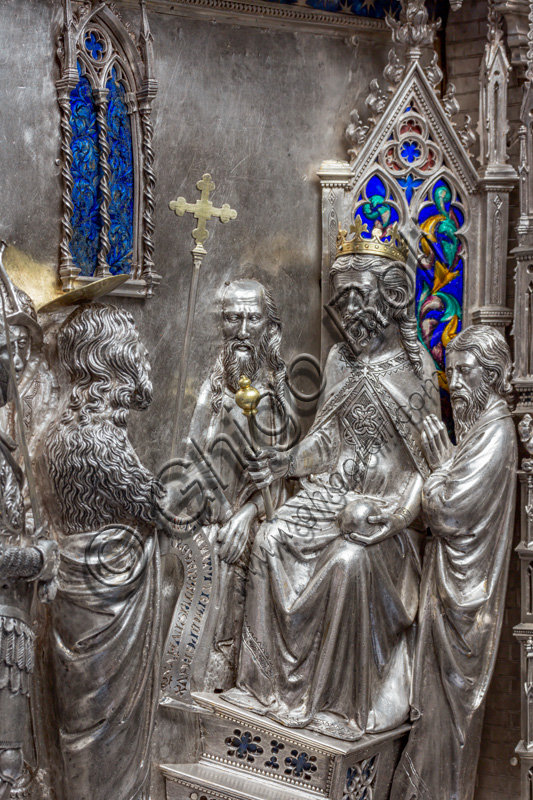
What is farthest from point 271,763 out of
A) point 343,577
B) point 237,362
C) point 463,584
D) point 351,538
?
point 237,362

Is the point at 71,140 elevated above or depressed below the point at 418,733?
above

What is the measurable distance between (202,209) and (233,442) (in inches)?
41.7

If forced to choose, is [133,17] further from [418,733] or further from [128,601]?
[418,733]

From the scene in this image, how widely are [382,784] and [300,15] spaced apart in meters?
3.59

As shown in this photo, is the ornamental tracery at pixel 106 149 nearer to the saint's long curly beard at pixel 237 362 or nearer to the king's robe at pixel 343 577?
the saint's long curly beard at pixel 237 362

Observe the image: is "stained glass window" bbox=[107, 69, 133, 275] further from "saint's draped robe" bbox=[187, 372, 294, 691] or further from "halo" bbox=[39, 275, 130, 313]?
"saint's draped robe" bbox=[187, 372, 294, 691]

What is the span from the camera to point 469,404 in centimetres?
717

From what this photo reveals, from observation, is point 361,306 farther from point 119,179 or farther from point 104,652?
point 104,652

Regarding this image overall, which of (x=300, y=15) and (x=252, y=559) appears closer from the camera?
(x=252, y=559)

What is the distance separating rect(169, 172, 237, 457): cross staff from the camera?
7.17m

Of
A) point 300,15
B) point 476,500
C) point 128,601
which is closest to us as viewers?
point 128,601

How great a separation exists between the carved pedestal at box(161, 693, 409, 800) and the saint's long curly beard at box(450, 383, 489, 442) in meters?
1.39

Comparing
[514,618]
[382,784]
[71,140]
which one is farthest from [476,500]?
[71,140]

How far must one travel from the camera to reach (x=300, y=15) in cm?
760
